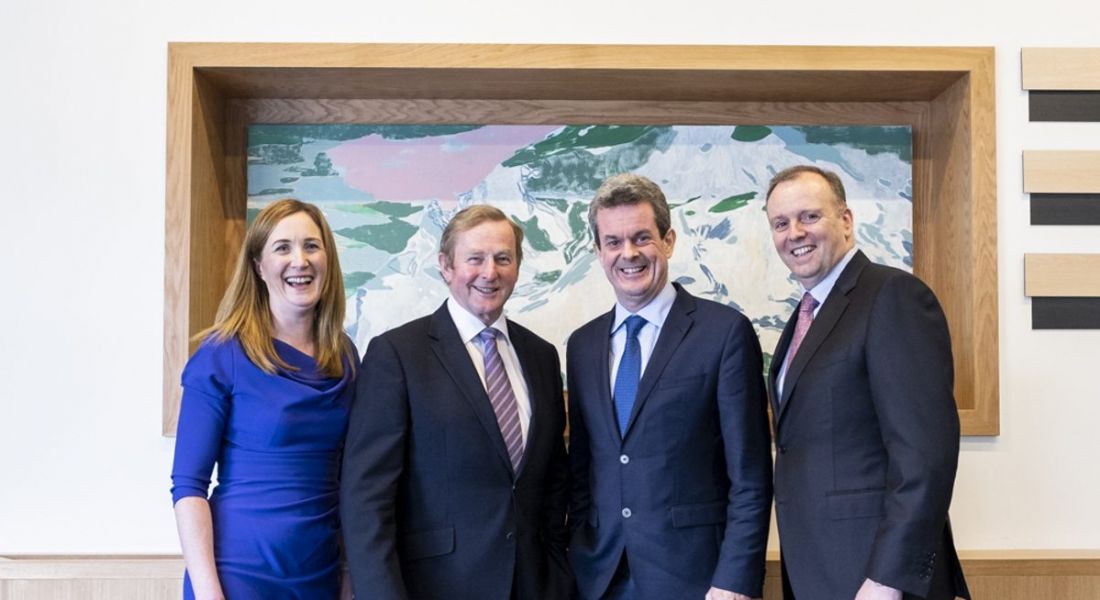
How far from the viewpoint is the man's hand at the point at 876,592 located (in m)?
1.94

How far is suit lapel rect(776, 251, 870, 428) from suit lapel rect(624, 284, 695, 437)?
0.26 m

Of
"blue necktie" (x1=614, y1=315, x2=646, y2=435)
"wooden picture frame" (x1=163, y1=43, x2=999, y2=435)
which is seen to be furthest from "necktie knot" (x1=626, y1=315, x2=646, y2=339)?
"wooden picture frame" (x1=163, y1=43, x2=999, y2=435)

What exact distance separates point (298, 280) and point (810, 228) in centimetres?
118

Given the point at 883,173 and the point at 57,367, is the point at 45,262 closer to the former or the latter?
the point at 57,367

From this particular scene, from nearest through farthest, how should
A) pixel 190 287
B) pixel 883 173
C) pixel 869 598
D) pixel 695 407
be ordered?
pixel 869 598
pixel 695 407
pixel 190 287
pixel 883 173

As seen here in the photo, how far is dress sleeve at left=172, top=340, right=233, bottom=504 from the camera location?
7.35 feet

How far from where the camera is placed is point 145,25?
3135mm

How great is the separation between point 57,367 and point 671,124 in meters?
2.08

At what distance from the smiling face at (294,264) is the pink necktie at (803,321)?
1107mm

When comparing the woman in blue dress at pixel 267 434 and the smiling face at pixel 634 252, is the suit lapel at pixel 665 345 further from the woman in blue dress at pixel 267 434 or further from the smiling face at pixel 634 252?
the woman in blue dress at pixel 267 434

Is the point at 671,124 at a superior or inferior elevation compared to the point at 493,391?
superior

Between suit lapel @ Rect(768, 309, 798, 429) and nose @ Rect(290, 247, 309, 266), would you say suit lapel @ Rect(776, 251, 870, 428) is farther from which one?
nose @ Rect(290, 247, 309, 266)

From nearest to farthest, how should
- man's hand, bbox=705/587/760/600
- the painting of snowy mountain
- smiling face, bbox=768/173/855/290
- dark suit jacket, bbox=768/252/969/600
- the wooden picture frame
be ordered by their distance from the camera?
dark suit jacket, bbox=768/252/969/600, man's hand, bbox=705/587/760/600, smiling face, bbox=768/173/855/290, the wooden picture frame, the painting of snowy mountain

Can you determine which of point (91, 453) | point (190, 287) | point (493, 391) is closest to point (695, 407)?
point (493, 391)
